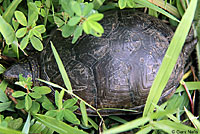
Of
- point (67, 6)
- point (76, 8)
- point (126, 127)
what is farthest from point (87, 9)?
point (126, 127)

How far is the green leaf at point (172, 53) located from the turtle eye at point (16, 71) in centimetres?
96

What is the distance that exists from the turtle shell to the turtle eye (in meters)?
0.18

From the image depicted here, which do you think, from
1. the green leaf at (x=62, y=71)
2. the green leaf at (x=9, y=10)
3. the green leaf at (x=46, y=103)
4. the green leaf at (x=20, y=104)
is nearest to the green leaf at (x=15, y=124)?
the green leaf at (x=20, y=104)

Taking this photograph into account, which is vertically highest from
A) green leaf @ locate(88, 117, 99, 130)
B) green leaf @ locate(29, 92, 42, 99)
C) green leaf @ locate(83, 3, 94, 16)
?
green leaf @ locate(83, 3, 94, 16)

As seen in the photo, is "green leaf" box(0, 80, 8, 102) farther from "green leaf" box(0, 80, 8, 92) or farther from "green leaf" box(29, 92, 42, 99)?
"green leaf" box(29, 92, 42, 99)

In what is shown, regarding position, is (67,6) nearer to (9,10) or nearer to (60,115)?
(9,10)

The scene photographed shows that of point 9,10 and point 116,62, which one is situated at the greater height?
point 9,10

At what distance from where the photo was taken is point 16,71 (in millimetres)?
1703

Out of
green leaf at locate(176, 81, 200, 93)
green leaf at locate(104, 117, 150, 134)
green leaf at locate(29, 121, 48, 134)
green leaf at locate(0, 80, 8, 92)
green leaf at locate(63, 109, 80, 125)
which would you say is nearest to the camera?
green leaf at locate(104, 117, 150, 134)

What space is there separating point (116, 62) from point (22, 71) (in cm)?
75

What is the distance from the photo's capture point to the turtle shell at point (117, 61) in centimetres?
153

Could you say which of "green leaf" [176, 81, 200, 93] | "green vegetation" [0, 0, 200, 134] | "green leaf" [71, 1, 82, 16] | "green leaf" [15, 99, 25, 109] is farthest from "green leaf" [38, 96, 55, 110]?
"green leaf" [176, 81, 200, 93]

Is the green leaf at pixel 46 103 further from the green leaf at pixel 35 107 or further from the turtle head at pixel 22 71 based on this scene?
the turtle head at pixel 22 71

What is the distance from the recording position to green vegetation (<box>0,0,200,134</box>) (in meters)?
1.33
